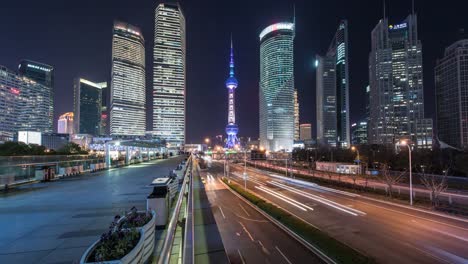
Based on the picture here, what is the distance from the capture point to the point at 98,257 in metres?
5.05

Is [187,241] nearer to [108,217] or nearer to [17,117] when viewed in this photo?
[108,217]

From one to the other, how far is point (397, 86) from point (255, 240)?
20639 centimetres

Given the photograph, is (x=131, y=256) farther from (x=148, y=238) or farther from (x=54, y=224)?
(x=54, y=224)

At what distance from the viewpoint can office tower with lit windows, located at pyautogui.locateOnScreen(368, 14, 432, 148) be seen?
174500 millimetres

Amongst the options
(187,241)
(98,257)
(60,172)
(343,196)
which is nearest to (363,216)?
(343,196)

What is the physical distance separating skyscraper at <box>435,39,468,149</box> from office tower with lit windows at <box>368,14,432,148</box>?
451 inches

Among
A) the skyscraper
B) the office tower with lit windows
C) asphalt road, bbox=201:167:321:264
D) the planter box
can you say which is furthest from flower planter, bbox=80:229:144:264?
the office tower with lit windows

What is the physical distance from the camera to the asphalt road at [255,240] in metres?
14.3

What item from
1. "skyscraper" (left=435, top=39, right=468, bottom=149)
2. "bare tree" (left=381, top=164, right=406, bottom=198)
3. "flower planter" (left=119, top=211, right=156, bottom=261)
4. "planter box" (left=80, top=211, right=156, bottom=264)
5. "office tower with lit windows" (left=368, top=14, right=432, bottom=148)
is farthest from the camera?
"office tower with lit windows" (left=368, top=14, right=432, bottom=148)

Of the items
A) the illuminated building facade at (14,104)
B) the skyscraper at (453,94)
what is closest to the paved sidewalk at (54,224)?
the skyscraper at (453,94)

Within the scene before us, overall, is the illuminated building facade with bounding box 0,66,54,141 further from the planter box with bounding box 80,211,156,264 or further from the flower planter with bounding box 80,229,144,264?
the flower planter with bounding box 80,229,144,264

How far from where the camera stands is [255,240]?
1722cm

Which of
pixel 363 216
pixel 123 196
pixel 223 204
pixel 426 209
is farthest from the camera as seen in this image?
pixel 223 204

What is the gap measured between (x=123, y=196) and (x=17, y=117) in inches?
8941
